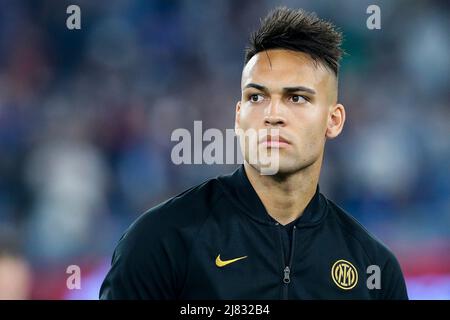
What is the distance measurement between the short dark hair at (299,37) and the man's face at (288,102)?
35 mm

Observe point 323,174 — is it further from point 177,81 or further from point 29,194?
point 29,194

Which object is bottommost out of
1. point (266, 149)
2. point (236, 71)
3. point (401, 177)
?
point (266, 149)

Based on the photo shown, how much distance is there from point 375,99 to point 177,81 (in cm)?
179

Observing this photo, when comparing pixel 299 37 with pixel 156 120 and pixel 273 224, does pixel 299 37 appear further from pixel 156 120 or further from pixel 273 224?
pixel 156 120

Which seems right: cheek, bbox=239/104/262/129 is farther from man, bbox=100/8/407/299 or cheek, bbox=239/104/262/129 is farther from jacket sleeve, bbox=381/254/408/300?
jacket sleeve, bbox=381/254/408/300

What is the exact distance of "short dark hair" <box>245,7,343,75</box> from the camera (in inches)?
120

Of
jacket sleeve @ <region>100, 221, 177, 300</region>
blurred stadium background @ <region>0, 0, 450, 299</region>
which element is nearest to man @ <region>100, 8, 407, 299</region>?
jacket sleeve @ <region>100, 221, 177, 300</region>

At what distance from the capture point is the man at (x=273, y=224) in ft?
9.13

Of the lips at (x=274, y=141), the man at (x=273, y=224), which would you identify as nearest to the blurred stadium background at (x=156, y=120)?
the man at (x=273, y=224)

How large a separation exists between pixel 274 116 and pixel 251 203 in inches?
15.6

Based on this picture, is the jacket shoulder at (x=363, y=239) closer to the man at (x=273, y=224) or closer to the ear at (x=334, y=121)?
the man at (x=273, y=224)

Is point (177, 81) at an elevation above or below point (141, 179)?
above

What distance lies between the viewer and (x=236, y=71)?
6.36m

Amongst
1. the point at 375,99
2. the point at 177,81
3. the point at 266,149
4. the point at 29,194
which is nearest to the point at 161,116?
the point at 177,81
